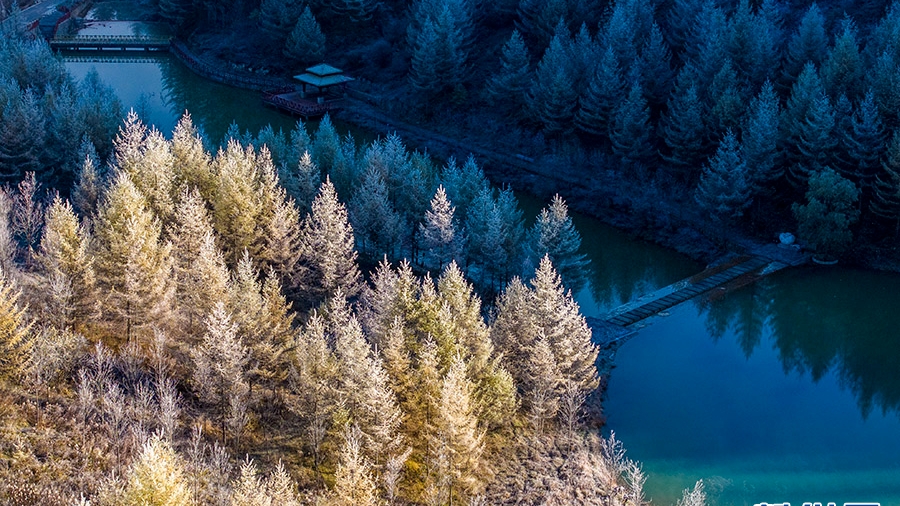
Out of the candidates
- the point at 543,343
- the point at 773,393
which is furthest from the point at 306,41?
the point at 543,343

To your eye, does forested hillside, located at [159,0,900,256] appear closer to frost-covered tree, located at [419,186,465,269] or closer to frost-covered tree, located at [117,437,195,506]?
frost-covered tree, located at [419,186,465,269]

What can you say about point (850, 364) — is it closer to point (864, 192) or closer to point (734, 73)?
point (864, 192)

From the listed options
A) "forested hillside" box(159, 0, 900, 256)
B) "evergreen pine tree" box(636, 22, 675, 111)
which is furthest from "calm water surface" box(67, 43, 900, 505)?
"evergreen pine tree" box(636, 22, 675, 111)

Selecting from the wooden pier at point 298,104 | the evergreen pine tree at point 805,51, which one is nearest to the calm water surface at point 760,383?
the evergreen pine tree at point 805,51

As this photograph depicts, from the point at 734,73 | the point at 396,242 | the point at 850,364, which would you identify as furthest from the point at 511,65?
the point at 850,364

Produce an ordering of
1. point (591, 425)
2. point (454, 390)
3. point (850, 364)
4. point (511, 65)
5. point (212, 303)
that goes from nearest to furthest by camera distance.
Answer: point (454, 390)
point (212, 303)
point (591, 425)
point (850, 364)
point (511, 65)

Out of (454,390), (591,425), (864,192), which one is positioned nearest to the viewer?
(454,390)

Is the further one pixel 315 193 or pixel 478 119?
pixel 478 119
